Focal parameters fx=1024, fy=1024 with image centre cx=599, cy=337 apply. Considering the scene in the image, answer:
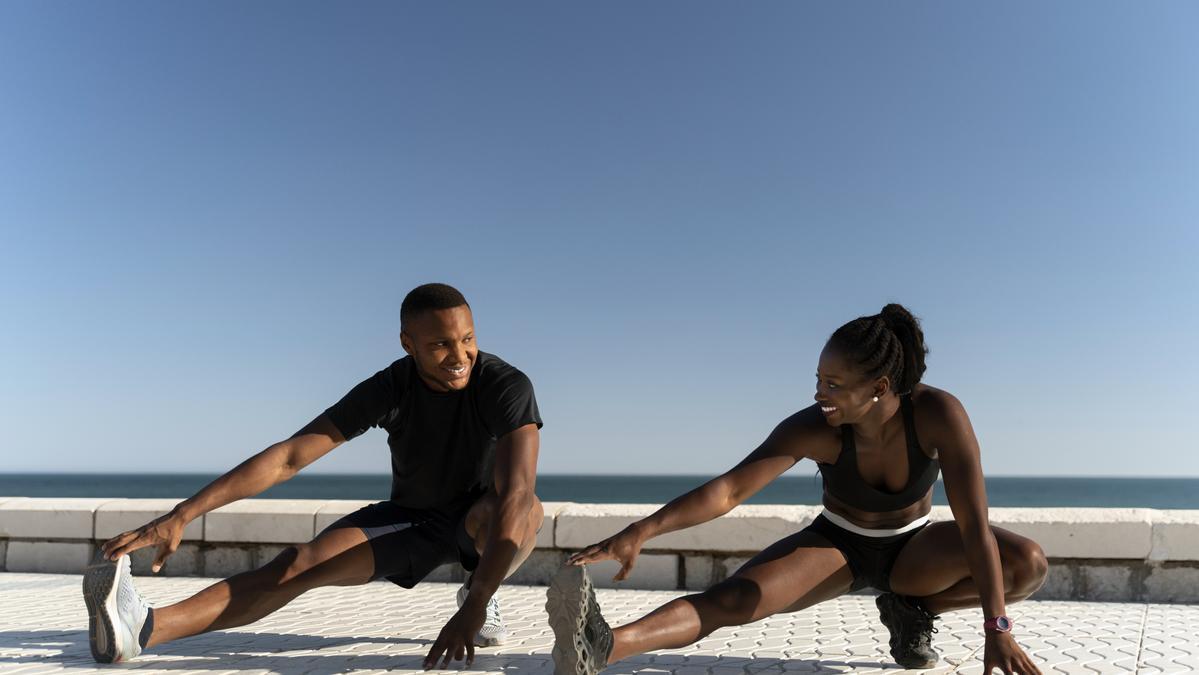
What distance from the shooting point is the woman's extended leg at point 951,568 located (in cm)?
328

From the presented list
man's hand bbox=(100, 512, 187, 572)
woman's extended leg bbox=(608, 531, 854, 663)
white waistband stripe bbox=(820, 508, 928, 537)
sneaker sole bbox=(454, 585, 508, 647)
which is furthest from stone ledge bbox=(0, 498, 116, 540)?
white waistband stripe bbox=(820, 508, 928, 537)

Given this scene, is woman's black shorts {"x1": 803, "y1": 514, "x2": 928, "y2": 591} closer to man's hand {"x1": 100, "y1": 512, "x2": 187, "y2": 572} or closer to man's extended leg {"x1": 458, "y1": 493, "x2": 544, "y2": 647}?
man's extended leg {"x1": 458, "y1": 493, "x2": 544, "y2": 647}

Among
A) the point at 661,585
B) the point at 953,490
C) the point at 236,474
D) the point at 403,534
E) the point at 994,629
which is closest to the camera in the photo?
the point at 994,629

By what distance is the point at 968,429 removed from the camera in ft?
10.5

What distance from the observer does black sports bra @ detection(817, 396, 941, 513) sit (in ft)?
11.0

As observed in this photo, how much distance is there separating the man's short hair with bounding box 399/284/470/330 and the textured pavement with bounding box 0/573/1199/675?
128cm

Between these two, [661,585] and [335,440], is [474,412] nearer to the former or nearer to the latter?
[335,440]

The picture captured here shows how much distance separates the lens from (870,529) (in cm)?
347

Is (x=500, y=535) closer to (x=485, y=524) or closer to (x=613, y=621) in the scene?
(x=485, y=524)

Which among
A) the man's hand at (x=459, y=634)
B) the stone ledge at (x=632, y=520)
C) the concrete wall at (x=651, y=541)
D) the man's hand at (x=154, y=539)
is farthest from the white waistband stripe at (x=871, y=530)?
the concrete wall at (x=651, y=541)

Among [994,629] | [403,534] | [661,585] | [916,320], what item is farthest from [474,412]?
[661,585]

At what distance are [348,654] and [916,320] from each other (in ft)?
8.12

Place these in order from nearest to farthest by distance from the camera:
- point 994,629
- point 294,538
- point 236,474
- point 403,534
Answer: point 994,629 < point 236,474 < point 403,534 < point 294,538

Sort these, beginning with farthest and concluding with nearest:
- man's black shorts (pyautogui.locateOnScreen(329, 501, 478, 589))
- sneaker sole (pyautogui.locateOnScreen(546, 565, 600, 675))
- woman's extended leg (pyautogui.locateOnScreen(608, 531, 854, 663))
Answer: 1. man's black shorts (pyautogui.locateOnScreen(329, 501, 478, 589))
2. woman's extended leg (pyautogui.locateOnScreen(608, 531, 854, 663))
3. sneaker sole (pyautogui.locateOnScreen(546, 565, 600, 675))
